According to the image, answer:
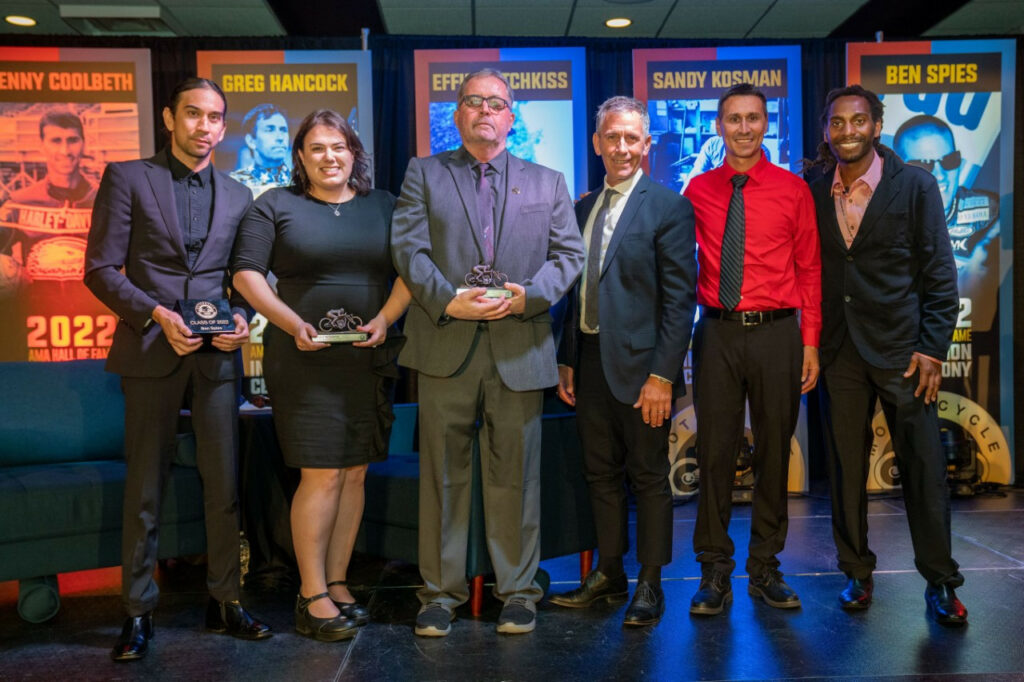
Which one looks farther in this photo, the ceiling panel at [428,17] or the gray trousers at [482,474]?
the ceiling panel at [428,17]

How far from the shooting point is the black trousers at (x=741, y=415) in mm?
3094

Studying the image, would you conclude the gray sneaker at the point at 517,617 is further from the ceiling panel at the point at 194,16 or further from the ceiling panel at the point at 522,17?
the ceiling panel at the point at 194,16

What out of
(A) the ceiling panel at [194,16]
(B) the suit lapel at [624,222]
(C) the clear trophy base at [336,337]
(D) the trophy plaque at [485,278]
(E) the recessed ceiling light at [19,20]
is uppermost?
(E) the recessed ceiling light at [19,20]

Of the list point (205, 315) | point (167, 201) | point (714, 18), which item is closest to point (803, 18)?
point (714, 18)

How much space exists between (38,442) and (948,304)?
368 centimetres

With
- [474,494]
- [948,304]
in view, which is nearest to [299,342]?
[474,494]

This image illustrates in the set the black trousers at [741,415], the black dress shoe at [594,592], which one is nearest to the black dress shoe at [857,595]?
the black trousers at [741,415]

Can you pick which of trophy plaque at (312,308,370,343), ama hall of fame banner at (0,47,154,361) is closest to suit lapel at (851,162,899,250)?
trophy plaque at (312,308,370,343)

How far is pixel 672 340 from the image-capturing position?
9.84 feet

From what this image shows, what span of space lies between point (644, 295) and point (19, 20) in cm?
550

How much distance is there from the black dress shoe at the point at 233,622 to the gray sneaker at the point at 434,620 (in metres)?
0.52

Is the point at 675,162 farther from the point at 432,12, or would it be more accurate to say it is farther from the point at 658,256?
the point at 658,256

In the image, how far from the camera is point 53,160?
5418 mm

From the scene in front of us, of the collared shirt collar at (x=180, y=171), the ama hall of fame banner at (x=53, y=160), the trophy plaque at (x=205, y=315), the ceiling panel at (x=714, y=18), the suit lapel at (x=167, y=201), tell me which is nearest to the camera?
the trophy plaque at (x=205, y=315)
